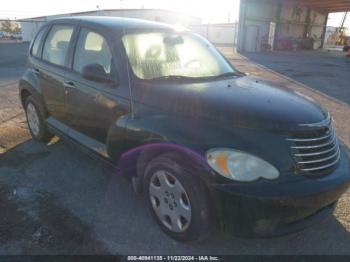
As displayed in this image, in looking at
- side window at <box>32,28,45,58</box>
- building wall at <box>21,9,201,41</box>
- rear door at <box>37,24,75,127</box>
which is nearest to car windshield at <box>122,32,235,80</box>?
rear door at <box>37,24,75,127</box>

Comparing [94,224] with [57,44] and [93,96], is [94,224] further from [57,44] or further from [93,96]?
[57,44]

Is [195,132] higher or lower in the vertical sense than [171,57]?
lower

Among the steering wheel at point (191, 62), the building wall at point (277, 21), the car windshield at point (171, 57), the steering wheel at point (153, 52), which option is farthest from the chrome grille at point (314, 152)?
the building wall at point (277, 21)

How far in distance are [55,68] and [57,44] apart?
1.19 ft

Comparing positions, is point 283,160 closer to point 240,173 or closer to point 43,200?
point 240,173

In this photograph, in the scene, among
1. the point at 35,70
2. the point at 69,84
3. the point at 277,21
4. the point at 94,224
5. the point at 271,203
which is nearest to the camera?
the point at 271,203

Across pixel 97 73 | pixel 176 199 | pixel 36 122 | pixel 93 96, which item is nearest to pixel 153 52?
pixel 97 73

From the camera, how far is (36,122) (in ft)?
15.4

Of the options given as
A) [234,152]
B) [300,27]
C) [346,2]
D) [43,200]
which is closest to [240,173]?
[234,152]

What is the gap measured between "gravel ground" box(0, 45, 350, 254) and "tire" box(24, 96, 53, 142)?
44cm

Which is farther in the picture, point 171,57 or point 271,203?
point 171,57

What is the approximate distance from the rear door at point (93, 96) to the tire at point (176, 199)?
0.68 meters

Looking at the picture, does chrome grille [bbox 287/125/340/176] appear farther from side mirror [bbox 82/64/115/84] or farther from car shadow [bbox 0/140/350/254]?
side mirror [bbox 82/64/115/84]

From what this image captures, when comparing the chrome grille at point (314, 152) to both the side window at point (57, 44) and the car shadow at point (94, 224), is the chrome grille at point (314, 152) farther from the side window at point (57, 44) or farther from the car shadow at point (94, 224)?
the side window at point (57, 44)
